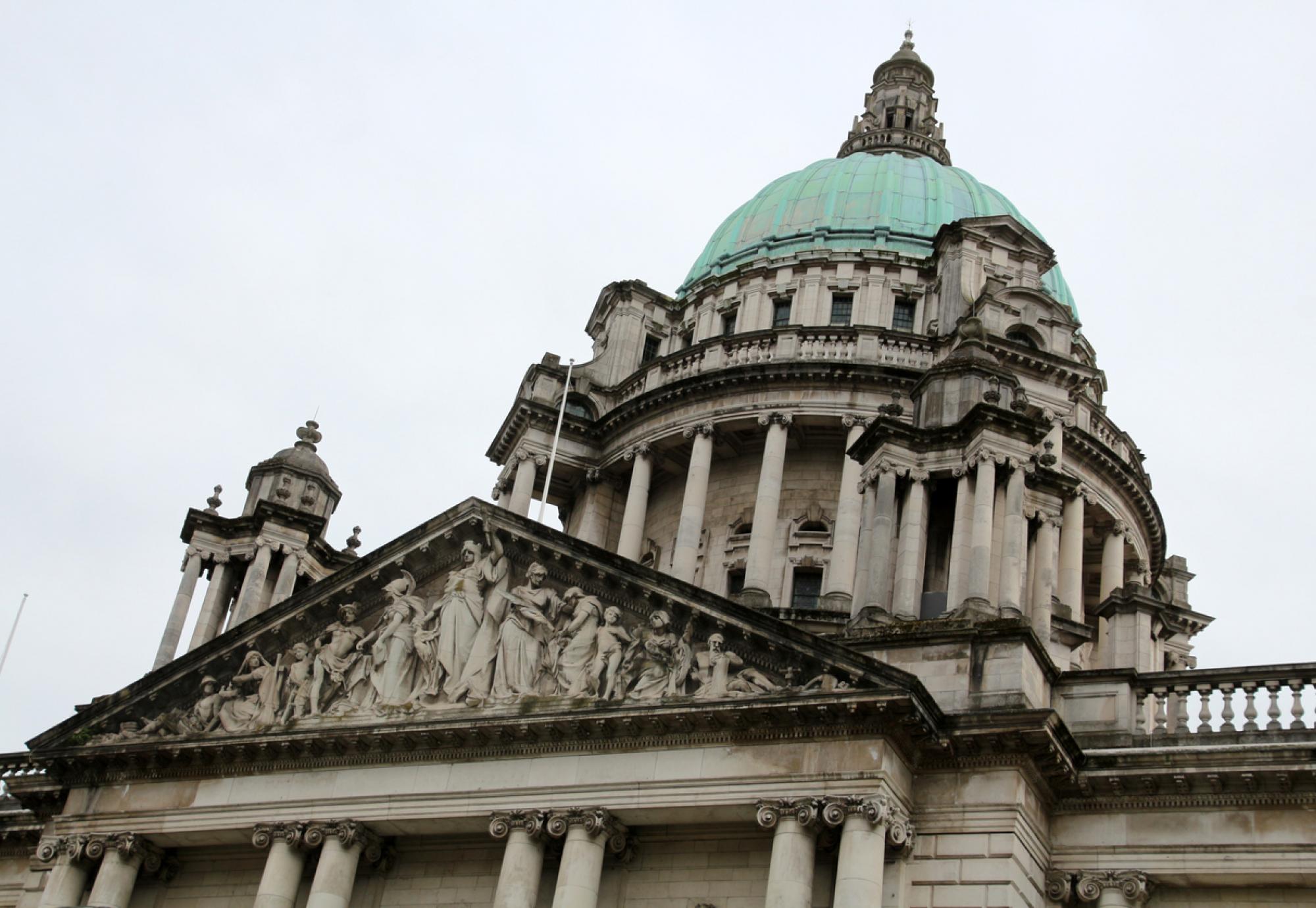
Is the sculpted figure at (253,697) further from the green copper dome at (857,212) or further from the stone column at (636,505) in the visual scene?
the green copper dome at (857,212)

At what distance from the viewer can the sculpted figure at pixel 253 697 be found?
93.6 ft

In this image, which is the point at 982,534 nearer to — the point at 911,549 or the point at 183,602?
the point at 911,549

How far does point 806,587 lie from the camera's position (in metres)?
41.7

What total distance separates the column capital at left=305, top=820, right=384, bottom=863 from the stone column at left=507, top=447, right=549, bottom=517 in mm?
18225

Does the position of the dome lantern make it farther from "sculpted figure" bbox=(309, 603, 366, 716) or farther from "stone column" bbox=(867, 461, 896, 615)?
"sculpted figure" bbox=(309, 603, 366, 716)

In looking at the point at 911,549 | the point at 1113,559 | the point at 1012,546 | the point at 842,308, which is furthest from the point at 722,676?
the point at 842,308

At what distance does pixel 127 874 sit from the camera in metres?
28.4

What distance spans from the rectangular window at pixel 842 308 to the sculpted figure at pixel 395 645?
68.9 feet

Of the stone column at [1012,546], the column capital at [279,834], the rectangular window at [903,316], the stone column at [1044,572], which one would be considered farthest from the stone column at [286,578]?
the stone column at [1012,546]

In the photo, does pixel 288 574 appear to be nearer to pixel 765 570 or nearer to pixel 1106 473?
pixel 765 570

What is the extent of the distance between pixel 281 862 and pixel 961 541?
41.6ft

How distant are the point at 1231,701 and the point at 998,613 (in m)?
3.78

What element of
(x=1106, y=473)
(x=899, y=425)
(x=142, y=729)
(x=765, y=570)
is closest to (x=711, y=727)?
(x=899, y=425)

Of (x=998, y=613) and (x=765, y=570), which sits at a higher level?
(x=765, y=570)
